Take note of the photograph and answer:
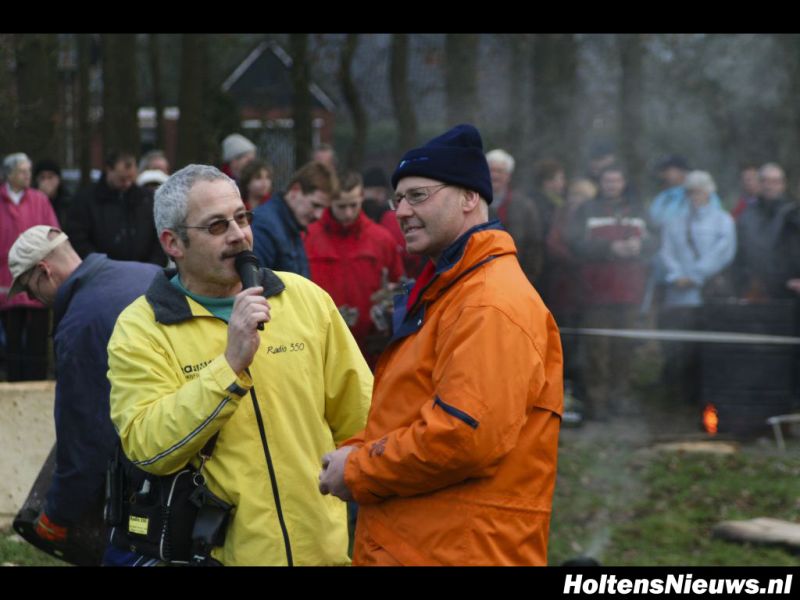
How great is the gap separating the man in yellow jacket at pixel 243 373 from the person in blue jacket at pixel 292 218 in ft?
9.58

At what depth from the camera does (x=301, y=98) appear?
16.5 m

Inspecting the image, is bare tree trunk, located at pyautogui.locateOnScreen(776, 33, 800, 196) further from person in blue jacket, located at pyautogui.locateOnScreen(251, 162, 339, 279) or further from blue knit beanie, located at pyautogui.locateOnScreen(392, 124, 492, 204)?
blue knit beanie, located at pyautogui.locateOnScreen(392, 124, 492, 204)

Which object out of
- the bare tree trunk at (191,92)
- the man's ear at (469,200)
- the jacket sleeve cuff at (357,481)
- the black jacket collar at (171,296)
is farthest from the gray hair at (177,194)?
the bare tree trunk at (191,92)

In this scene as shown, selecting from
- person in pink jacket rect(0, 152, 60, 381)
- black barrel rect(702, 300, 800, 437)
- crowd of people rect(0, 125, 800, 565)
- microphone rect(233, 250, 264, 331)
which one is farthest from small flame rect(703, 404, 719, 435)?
microphone rect(233, 250, 264, 331)

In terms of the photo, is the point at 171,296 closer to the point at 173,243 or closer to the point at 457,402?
the point at 173,243

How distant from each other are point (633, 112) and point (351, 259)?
655 cm

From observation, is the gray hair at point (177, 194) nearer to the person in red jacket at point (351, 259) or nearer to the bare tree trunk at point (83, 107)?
the person in red jacket at point (351, 259)

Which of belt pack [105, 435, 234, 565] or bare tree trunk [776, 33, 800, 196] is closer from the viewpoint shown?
belt pack [105, 435, 234, 565]

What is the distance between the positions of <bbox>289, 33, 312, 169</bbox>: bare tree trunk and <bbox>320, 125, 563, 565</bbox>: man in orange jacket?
12.2 m

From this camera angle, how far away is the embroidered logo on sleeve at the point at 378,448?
10.8 ft

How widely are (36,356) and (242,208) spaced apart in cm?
754

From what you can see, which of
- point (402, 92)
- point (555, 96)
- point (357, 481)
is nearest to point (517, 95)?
point (555, 96)

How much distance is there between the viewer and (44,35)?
15.9 m

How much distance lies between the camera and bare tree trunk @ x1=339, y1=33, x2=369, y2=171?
16688mm
